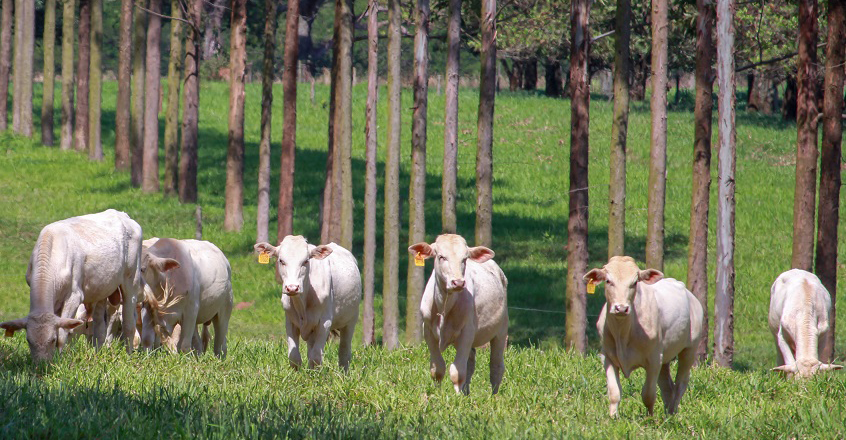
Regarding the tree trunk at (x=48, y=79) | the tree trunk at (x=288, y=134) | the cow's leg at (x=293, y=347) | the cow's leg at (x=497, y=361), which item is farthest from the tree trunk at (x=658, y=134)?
the tree trunk at (x=48, y=79)

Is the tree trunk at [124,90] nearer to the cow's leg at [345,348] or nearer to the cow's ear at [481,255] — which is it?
the cow's leg at [345,348]

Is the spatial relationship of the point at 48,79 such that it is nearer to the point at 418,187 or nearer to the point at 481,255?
the point at 418,187

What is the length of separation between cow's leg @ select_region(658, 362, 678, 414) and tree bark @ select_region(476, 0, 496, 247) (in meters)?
7.43

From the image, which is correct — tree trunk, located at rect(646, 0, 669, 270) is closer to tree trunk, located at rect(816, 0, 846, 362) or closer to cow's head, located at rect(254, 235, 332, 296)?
→ tree trunk, located at rect(816, 0, 846, 362)

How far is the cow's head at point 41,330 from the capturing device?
434 inches

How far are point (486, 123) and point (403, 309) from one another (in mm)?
6608

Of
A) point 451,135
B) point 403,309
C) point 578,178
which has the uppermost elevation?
point 451,135

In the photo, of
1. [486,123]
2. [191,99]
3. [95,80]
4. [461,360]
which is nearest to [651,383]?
[461,360]

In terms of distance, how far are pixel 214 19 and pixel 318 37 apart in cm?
4898

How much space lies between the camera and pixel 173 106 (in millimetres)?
A: 31266

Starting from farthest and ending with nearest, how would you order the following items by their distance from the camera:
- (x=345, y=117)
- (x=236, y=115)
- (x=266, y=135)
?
(x=236, y=115) < (x=266, y=135) < (x=345, y=117)

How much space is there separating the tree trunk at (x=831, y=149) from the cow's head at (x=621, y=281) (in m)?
9.49

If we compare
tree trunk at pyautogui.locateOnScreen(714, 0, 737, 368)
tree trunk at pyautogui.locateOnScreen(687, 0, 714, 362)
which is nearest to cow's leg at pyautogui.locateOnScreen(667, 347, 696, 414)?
tree trunk at pyautogui.locateOnScreen(714, 0, 737, 368)

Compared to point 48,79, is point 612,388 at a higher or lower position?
lower
